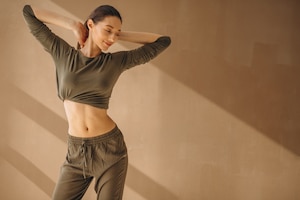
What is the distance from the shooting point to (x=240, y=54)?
11.1ft

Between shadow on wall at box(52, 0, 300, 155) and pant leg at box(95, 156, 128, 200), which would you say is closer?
pant leg at box(95, 156, 128, 200)

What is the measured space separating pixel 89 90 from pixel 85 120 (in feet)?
0.56

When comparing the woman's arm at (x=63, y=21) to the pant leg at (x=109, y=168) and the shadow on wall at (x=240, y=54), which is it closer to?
the pant leg at (x=109, y=168)

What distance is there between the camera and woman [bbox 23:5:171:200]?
1722mm

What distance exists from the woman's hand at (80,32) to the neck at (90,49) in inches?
1.2

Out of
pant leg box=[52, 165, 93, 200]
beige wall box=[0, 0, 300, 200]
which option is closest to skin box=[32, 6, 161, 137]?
pant leg box=[52, 165, 93, 200]

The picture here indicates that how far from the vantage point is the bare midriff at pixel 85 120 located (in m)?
1.77

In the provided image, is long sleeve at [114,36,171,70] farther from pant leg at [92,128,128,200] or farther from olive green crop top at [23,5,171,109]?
pant leg at [92,128,128,200]

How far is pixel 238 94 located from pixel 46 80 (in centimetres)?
184

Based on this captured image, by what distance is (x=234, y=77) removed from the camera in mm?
3385

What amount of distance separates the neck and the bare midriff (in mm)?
260

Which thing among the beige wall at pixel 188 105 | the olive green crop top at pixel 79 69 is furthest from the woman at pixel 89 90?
the beige wall at pixel 188 105

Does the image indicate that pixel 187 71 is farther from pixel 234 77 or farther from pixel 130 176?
pixel 130 176

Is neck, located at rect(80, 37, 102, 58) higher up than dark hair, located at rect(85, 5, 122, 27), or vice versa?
dark hair, located at rect(85, 5, 122, 27)
